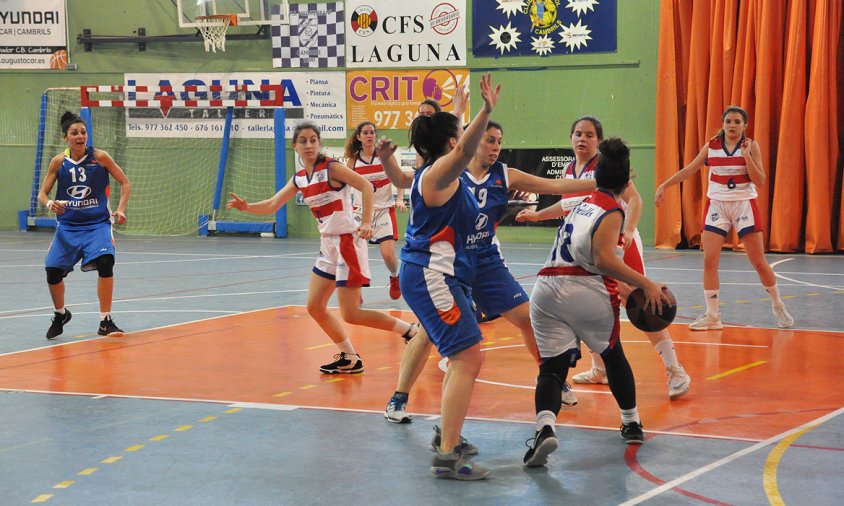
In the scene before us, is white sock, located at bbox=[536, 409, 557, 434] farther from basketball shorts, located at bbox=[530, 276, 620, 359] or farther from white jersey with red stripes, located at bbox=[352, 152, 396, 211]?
white jersey with red stripes, located at bbox=[352, 152, 396, 211]

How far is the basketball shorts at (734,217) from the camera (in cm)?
931

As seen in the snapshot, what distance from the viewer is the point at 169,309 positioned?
419 inches

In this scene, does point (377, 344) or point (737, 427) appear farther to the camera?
point (377, 344)

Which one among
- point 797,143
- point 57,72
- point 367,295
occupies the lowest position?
point 367,295

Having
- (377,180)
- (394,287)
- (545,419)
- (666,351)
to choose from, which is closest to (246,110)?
(377,180)

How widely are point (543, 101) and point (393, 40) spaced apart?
318 centimetres

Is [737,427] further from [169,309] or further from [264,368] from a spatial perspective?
[169,309]

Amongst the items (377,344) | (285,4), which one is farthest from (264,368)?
(285,4)

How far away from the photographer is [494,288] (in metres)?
5.82

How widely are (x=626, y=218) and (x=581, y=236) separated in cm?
150

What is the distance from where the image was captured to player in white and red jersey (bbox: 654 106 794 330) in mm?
9258

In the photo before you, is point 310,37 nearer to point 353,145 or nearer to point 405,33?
point 405,33

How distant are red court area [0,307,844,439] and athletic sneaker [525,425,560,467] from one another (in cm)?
96

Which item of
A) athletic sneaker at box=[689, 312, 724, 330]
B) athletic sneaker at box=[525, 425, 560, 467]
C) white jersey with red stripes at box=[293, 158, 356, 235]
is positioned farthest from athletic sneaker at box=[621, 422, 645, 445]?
athletic sneaker at box=[689, 312, 724, 330]
